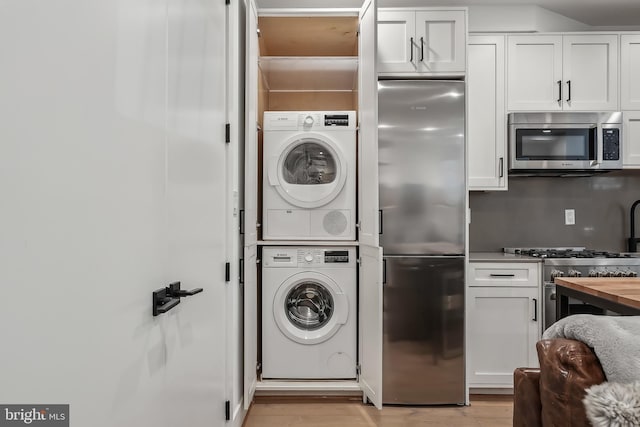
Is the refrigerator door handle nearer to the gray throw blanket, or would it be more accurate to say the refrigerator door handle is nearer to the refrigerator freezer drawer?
the refrigerator freezer drawer

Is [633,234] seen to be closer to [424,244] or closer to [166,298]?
[424,244]

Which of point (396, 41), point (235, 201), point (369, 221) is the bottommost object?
point (369, 221)

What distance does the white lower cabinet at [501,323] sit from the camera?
2.86m

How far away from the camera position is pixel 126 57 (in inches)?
39.5

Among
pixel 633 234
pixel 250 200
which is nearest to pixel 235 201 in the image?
pixel 250 200

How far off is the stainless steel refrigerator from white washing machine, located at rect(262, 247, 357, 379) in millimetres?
269

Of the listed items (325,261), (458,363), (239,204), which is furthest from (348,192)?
(458,363)

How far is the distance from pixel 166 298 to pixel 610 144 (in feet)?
10.5

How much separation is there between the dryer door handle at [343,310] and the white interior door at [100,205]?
4.65 ft

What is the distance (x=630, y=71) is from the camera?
3.12 metres

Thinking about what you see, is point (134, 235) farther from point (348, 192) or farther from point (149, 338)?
point (348, 192)

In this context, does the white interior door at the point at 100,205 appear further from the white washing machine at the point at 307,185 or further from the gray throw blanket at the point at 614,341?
the white washing machine at the point at 307,185

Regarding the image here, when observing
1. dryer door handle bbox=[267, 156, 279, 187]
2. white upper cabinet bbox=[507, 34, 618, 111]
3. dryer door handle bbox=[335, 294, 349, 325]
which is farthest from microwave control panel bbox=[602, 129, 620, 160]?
dryer door handle bbox=[267, 156, 279, 187]

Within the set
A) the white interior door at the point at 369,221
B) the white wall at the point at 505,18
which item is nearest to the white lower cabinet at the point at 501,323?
the white interior door at the point at 369,221
